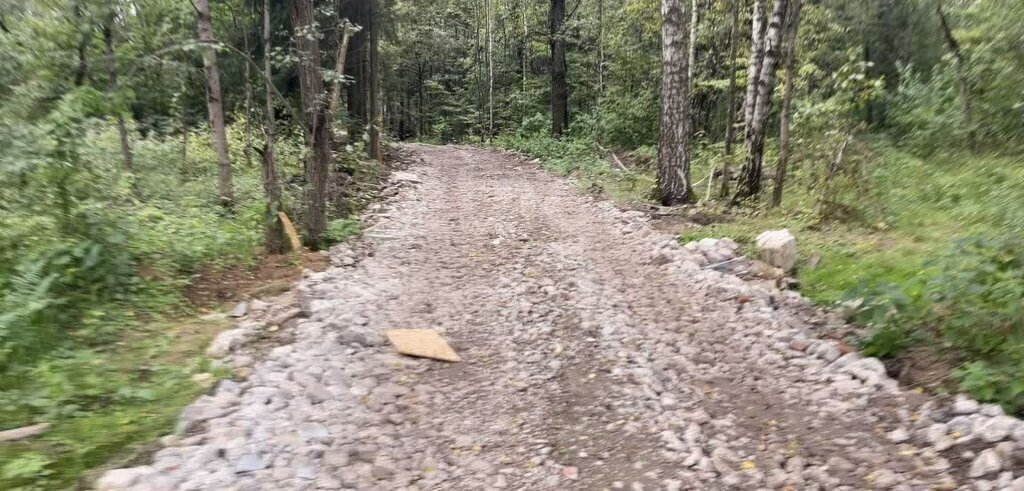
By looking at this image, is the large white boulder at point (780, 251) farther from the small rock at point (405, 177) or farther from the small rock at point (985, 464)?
the small rock at point (405, 177)

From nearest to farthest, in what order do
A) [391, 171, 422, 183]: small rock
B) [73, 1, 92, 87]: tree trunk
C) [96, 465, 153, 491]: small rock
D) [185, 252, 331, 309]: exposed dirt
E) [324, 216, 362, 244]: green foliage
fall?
[96, 465, 153, 491]: small rock < [185, 252, 331, 309]: exposed dirt < [73, 1, 92, 87]: tree trunk < [324, 216, 362, 244]: green foliage < [391, 171, 422, 183]: small rock

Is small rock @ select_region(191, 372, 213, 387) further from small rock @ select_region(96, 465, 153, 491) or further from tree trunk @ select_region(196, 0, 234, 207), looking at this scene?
tree trunk @ select_region(196, 0, 234, 207)

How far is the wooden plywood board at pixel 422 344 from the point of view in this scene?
219 inches

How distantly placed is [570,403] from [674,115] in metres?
7.82

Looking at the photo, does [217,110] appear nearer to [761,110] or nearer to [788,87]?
[761,110]

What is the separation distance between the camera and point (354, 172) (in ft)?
46.2

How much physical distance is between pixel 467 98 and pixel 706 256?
115 feet

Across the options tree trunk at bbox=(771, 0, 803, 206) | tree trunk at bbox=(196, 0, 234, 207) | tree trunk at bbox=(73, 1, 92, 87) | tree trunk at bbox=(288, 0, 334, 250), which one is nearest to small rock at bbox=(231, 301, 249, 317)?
tree trunk at bbox=(288, 0, 334, 250)

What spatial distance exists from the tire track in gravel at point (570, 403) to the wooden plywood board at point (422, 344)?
13cm

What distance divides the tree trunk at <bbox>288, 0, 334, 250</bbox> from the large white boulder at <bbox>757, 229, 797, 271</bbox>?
19.2ft

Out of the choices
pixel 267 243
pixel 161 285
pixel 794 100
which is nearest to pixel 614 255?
pixel 267 243

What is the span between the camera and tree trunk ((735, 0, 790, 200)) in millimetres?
9680

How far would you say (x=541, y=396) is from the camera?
485 centimetres

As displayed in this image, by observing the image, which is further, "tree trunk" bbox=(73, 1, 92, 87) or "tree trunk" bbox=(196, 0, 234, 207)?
"tree trunk" bbox=(196, 0, 234, 207)
